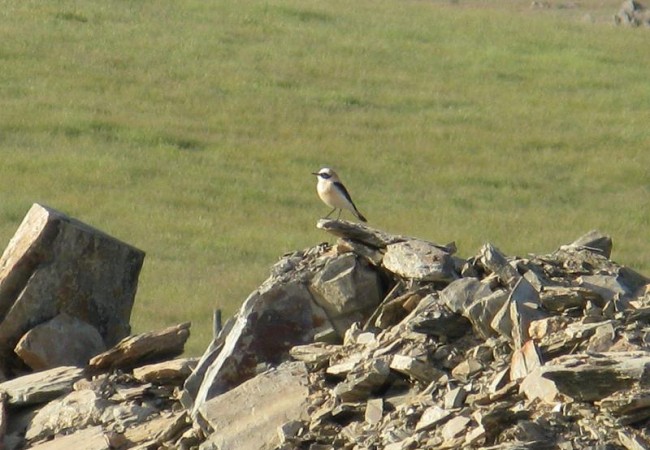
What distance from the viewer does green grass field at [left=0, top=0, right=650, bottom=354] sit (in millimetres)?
25875

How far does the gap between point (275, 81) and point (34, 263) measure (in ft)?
77.6

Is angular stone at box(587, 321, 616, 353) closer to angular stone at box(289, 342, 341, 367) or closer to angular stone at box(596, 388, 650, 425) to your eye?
angular stone at box(596, 388, 650, 425)

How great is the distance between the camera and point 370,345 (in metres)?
12.0

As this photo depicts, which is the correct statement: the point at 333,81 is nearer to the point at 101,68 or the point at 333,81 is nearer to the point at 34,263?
the point at 101,68

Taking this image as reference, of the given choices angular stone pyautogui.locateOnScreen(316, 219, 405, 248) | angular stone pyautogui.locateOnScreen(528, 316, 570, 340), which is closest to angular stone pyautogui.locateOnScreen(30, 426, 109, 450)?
angular stone pyautogui.locateOnScreen(316, 219, 405, 248)

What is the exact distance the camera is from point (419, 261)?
12.7m

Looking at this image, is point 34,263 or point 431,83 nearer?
point 34,263

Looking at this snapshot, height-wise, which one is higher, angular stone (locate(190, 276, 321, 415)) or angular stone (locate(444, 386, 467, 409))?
angular stone (locate(444, 386, 467, 409))

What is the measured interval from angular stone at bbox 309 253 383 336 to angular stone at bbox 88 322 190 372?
1.84 meters

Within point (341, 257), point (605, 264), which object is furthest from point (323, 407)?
point (605, 264)

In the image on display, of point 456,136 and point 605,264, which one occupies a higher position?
point 605,264

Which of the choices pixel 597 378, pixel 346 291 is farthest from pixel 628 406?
pixel 346 291

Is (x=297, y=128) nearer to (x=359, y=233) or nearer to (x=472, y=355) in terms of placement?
(x=359, y=233)

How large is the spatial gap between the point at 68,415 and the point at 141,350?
1.16m
